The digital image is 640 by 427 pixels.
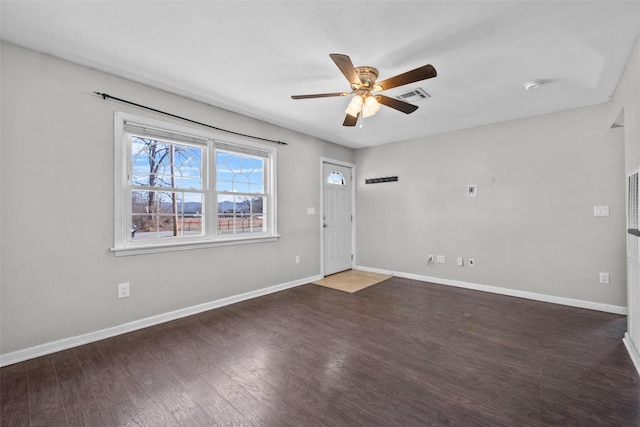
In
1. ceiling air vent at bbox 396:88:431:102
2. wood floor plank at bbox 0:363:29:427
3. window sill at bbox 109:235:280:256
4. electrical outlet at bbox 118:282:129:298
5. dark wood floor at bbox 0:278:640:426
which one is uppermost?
ceiling air vent at bbox 396:88:431:102

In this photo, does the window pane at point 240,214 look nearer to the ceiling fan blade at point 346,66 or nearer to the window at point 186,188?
the window at point 186,188

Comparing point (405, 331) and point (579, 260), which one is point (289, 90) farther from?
point (579, 260)

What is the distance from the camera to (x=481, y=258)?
4.24 meters

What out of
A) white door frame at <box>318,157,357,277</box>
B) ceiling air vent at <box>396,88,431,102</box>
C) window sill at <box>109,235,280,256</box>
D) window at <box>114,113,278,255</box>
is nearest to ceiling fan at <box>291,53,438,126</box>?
ceiling air vent at <box>396,88,431,102</box>

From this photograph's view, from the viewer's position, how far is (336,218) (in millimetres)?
5410

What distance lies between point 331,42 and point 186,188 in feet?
7.35

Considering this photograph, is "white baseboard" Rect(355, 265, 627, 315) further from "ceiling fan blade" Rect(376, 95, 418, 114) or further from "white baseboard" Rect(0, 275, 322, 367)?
"ceiling fan blade" Rect(376, 95, 418, 114)

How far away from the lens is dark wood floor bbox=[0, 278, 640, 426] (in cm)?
166

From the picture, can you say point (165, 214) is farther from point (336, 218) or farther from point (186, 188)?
point (336, 218)

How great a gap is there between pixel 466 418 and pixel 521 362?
94 cm

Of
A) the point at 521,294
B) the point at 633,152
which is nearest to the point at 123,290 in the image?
the point at 633,152

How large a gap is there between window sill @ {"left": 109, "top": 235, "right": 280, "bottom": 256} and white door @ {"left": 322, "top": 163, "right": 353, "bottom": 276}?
1407mm

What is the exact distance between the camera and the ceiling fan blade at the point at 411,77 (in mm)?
2014

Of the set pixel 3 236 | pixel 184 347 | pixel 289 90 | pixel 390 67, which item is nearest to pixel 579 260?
pixel 390 67
